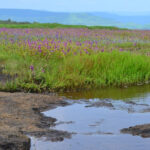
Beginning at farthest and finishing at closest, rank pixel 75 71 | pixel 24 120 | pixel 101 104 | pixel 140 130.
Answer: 1. pixel 75 71
2. pixel 101 104
3. pixel 24 120
4. pixel 140 130

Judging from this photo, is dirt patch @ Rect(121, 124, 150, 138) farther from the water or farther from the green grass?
the green grass

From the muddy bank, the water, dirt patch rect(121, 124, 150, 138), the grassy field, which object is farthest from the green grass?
dirt patch rect(121, 124, 150, 138)

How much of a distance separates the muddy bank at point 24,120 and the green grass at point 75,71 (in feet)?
5.35

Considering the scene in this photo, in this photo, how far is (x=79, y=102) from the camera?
8.16 m

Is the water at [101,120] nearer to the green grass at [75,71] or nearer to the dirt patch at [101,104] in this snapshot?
the dirt patch at [101,104]

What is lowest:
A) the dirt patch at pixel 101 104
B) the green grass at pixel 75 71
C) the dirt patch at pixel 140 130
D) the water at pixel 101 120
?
the water at pixel 101 120

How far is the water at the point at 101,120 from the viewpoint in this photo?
530cm

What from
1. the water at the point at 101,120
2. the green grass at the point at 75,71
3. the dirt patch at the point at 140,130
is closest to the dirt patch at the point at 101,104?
the water at the point at 101,120

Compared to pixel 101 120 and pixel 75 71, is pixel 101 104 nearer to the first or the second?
pixel 101 120

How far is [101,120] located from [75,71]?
155 inches

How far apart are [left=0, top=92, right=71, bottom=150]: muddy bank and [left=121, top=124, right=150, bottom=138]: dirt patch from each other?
97 centimetres

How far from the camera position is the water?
5.30 m

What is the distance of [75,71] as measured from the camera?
409 inches

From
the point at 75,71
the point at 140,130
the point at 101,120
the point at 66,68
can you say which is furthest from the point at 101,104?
the point at 66,68
